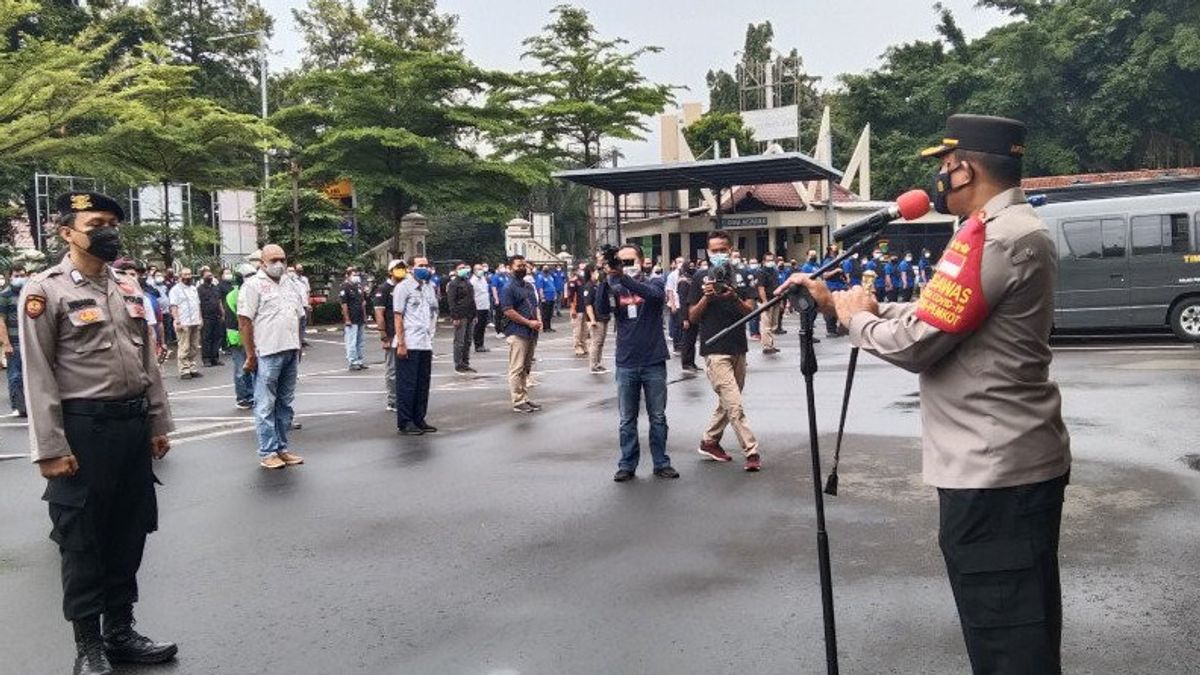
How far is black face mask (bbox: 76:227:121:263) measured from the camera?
4.57 m

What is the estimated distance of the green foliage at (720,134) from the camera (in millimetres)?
52344

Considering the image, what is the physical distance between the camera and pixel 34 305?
4.40m

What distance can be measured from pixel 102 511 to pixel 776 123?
4443 cm

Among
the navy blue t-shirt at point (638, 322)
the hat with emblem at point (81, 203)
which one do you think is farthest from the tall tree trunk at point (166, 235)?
the hat with emblem at point (81, 203)

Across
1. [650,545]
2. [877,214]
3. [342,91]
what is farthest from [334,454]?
[342,91]

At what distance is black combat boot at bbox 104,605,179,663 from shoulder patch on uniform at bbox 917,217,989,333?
374 centimetres

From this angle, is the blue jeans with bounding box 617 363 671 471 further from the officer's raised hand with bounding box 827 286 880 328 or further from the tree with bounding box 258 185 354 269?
the tree with bounding box 258 185 354 269

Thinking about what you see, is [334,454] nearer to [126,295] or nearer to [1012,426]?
[126,295]

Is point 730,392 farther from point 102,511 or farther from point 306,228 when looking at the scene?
point 306,228

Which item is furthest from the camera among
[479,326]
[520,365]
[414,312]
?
[479,326]

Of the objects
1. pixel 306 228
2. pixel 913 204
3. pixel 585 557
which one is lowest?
pixel 585 557

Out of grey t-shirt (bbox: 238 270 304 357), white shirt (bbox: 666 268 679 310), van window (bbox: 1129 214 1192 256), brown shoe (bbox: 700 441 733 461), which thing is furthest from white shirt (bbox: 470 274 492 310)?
brown shoe (bbox: 700 441 733 461)

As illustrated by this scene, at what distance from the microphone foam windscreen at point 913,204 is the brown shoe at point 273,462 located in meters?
7.05

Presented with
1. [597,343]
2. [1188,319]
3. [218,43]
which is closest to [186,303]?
[597,343]
